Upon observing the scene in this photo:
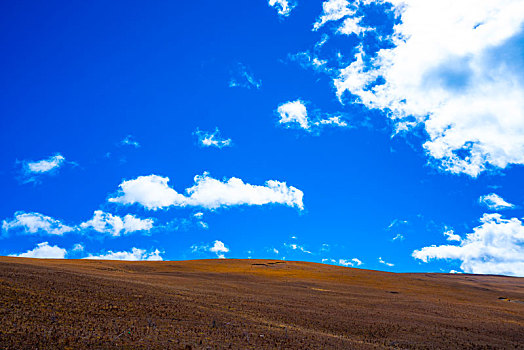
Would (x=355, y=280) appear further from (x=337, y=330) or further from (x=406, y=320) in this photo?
(x=337, y=330)

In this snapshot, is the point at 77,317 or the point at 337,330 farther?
the point at 337,330

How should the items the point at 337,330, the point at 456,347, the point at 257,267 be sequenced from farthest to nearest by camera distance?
the point at 257,267
the point at 337,330
the point at 456,347

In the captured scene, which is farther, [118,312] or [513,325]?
[513,325]

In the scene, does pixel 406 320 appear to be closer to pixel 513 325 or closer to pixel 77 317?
pixel 513 325

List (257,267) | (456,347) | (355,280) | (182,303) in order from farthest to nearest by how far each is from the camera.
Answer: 1. (257,267)
2. (355,280)
3. (182,303)
4. (456,347)

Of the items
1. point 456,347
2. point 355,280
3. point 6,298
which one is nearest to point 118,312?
point 6,298

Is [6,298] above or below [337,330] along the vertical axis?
above

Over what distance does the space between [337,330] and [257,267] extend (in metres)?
59.3

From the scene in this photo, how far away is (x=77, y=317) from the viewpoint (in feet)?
64.8

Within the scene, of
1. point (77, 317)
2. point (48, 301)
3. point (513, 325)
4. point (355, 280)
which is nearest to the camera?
point (77, 317)

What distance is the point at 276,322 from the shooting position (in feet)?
86.4

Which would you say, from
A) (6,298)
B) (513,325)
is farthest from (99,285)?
(513,325)

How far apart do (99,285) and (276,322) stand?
15287mm

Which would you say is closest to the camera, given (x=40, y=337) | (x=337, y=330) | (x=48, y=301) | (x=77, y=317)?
(x=40, y=337)
